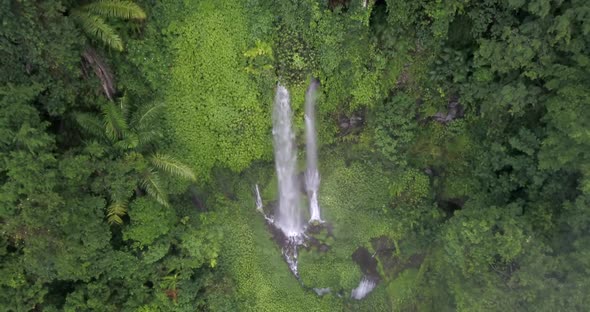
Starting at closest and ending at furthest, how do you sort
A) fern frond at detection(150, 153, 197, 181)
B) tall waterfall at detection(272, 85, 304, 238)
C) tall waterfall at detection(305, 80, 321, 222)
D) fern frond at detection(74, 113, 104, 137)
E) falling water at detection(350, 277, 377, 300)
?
1. fern frond at detection(74, 113, 104, 137)
2. fern frond at detection(150, 153, 197, 181)
3. tall waterfall at detection(305, 80, 321, 222)
4. tall waterfall at detection(272, 85, 304, 238)
5. falling water at detection(350, 277, 377, 300)

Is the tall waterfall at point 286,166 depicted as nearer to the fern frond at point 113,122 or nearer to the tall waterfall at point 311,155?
the tall waterfall at point 311,155

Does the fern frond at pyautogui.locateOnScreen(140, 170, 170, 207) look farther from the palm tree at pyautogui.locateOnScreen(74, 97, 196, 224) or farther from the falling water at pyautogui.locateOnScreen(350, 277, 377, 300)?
the falling water at pyautogui.locateOnScreen(350, 277, 377, 300)

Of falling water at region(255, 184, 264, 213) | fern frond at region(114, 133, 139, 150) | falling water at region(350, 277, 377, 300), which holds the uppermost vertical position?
falling water at region(255, 184, 264, 213)

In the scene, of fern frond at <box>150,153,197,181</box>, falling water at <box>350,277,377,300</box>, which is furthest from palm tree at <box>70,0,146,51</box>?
falling water at <box>350,277,377,300</box>

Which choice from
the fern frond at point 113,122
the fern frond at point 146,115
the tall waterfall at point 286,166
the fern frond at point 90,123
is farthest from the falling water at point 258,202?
the fern frond at point 90,123

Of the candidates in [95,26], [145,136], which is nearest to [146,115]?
[145,136]

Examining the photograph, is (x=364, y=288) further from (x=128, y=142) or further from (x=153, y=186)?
(x=128, y=142)

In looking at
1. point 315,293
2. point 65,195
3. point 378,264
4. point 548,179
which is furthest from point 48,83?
point 548,179
